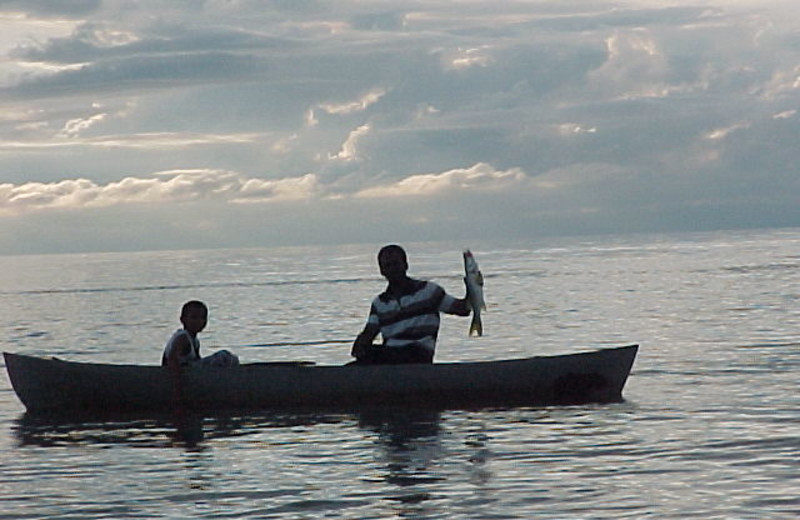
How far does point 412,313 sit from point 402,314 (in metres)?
0.13

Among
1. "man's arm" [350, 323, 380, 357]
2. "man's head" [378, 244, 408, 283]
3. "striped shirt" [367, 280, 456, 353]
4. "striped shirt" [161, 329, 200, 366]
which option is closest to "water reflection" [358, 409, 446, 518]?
"man's arm" [350, 323, 380, 357]

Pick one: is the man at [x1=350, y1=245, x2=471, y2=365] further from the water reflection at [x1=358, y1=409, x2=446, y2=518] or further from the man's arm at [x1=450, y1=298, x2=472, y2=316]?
the water reflection at [x1=358, y1=409, x2=446, y2=518]

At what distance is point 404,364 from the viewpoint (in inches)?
695

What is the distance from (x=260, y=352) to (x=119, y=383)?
14330 mm

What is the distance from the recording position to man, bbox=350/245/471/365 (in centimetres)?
1658

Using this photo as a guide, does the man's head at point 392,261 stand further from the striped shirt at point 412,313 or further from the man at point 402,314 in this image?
the striped shirt at point 412,313

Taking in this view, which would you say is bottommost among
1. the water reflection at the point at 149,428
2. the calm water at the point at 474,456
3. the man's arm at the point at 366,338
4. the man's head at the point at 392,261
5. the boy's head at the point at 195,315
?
the calm water at the point at 474,456

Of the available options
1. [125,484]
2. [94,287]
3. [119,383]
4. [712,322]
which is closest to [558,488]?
[125,484]

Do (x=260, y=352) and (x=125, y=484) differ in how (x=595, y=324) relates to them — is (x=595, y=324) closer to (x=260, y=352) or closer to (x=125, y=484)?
(x=260, y=352)

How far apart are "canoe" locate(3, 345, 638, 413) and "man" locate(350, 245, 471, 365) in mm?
346

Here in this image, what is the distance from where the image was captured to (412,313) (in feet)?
55.9

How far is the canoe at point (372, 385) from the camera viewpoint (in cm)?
1795

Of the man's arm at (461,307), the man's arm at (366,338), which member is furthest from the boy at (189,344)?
the man's arm at (461,307)

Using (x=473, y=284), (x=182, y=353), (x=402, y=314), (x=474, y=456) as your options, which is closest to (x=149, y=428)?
(x=182, y=353)
